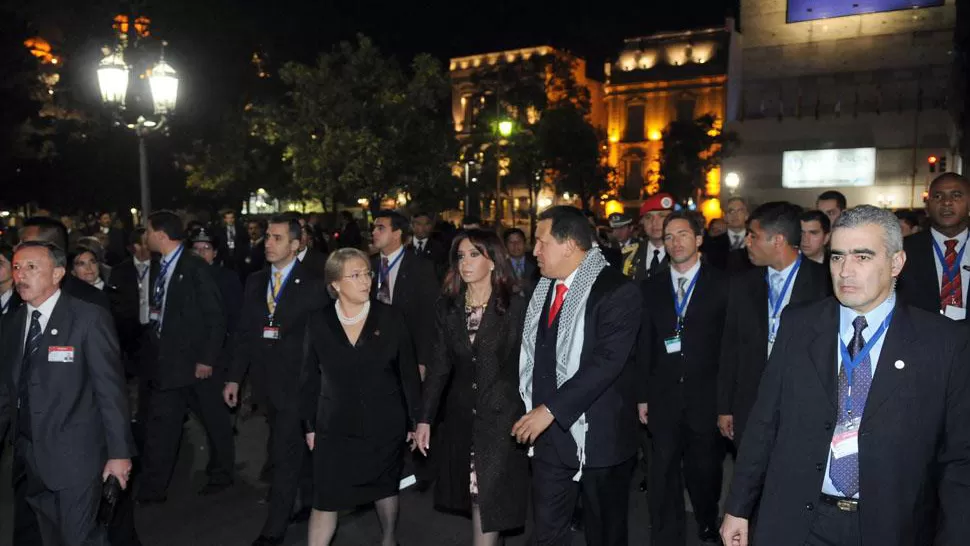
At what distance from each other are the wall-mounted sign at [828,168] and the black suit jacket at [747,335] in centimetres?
4267

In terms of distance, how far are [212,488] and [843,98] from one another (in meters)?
47.5

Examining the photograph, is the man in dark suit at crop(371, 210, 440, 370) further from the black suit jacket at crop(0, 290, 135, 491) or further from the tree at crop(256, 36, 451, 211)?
the tree at crop(256, 36, 451, 211)

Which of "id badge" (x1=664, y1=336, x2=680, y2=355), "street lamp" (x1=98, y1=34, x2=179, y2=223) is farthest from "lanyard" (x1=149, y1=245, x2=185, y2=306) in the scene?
"street lamp" (x1=98, y1=34, x2=179, y2=223)

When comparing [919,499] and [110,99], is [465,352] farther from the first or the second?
[110,99]

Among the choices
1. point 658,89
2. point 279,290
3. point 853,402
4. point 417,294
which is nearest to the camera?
point 853,402

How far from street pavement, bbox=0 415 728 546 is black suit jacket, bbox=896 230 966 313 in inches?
92.5

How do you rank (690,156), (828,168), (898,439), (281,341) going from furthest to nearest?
(690,156) < (828,168) < (281,341) < (898,439)

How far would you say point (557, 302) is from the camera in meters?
4.15

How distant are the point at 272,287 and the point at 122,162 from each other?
760 inches

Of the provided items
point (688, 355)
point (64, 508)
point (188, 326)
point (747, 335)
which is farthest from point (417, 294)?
point (64, 508)

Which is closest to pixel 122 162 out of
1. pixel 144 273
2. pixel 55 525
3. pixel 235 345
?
pixel 144 273

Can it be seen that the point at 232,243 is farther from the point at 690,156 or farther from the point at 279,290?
the point at 690,156

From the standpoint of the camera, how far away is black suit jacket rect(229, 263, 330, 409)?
550 cm

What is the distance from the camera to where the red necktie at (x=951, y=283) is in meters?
5.31
